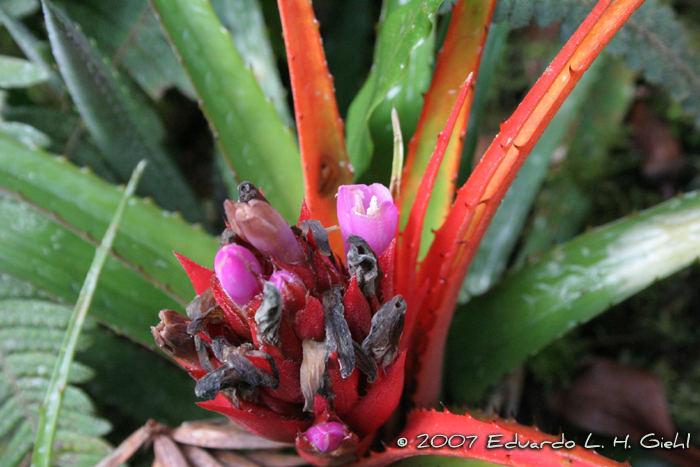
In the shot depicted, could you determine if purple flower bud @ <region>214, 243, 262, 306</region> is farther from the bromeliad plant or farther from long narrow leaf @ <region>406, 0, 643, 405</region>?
long narrow leaf @ <region>406, 0, 643, 405</region>

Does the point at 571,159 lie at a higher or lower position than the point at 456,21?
higher

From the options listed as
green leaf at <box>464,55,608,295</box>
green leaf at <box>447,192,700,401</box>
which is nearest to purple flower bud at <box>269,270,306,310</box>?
green leaf at <box>447,192,700,401</box>

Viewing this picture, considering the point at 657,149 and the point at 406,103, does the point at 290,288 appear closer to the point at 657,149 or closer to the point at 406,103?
the point at 406,103

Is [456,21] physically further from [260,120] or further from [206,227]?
[206,227]

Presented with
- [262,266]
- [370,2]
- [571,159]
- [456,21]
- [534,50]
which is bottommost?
[262,266]

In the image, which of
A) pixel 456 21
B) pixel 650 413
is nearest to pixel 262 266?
pixel 456 21

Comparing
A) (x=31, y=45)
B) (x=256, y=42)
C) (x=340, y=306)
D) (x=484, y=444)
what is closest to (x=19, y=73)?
(x=31, y=45)

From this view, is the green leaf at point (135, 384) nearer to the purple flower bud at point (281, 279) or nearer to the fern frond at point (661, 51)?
the purple flower bud at point (281, 279)
